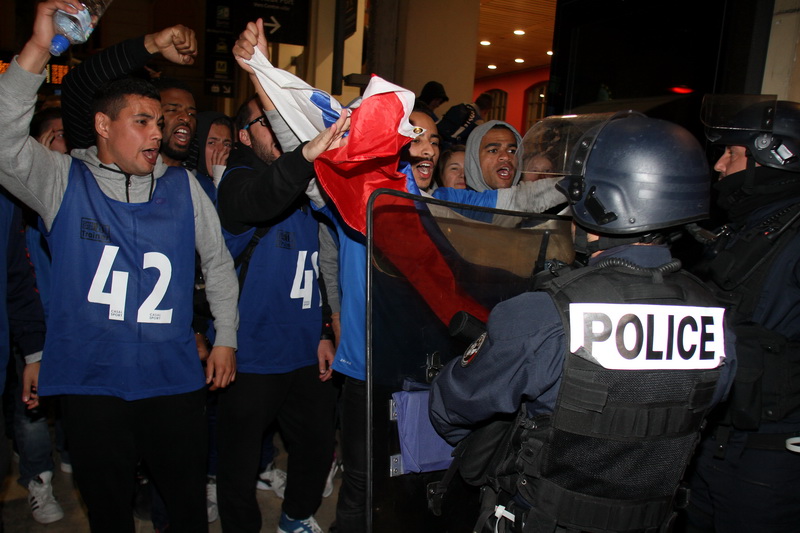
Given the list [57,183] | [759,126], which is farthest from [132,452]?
[759,126]

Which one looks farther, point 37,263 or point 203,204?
point 37,263

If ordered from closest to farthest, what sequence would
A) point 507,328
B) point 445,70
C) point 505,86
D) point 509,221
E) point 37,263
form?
point 507,328 < point 509,221 < point 37,263 < point 445,70 < point 505,86

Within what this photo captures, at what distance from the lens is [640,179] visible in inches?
63.9

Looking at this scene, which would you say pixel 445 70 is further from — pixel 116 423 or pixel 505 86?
pixel 505 86

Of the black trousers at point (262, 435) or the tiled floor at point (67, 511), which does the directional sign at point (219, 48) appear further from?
the black trousers at point (262, 435)

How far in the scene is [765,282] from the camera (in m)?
2.26

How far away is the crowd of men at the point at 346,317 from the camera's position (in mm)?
1541

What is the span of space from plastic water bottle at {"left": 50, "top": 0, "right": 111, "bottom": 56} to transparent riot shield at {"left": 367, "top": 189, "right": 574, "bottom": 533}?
4.02 ft

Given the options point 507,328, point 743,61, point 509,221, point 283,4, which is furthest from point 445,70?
point 507,328

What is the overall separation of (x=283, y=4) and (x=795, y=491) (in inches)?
314

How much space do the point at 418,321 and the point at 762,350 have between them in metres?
1.37

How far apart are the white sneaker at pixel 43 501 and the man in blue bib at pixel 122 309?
1342 mm

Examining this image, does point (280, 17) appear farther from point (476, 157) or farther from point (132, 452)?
point (132, 452)

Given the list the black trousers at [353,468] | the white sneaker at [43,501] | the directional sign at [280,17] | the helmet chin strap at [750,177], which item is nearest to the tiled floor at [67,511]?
the white sneaker at [43,501]
